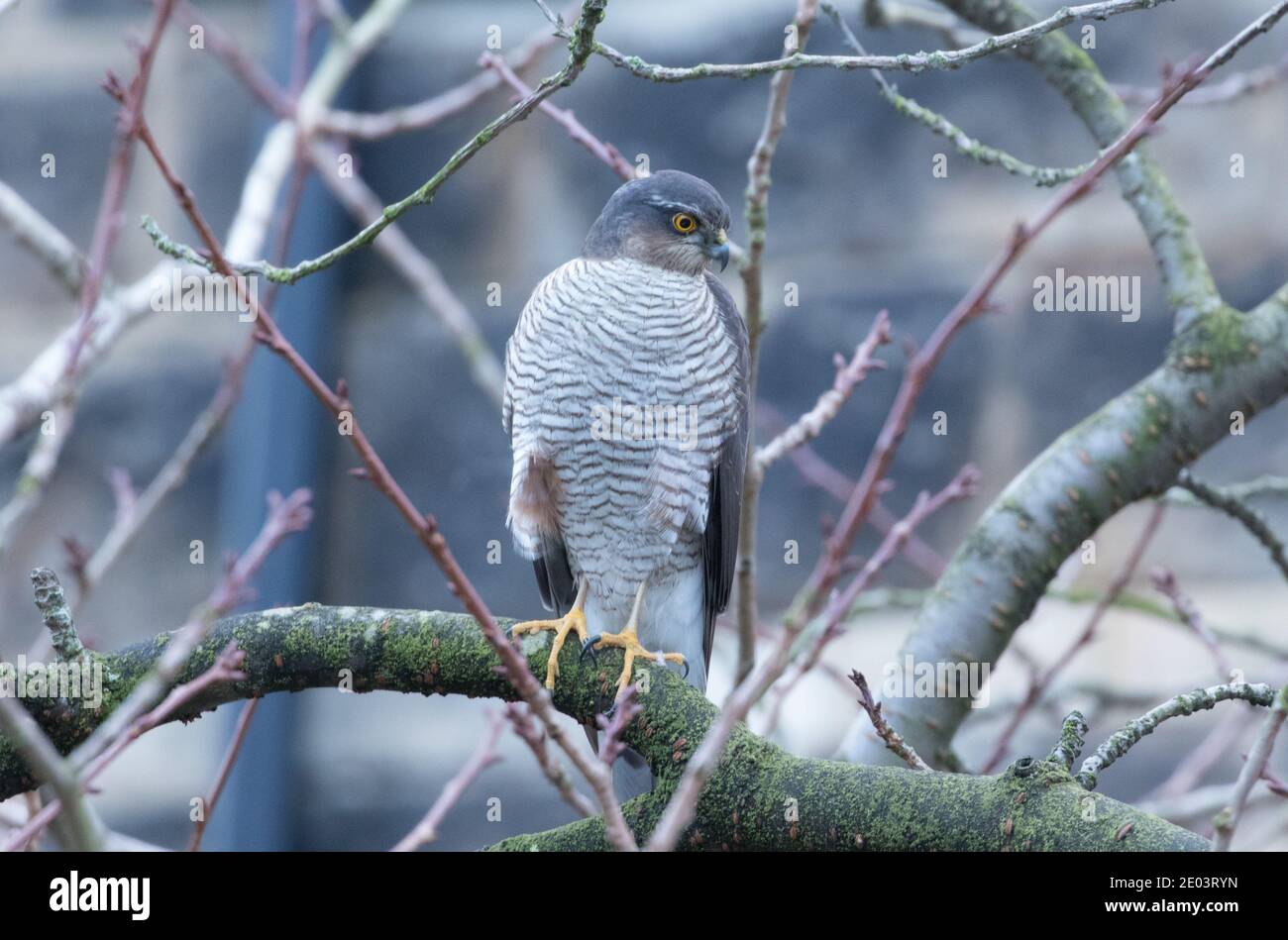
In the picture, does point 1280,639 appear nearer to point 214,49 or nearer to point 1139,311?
point 1139,311

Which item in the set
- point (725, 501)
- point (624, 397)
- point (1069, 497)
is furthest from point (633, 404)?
point (1069, 497)

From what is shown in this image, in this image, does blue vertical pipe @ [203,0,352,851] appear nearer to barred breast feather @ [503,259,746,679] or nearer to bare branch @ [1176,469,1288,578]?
barred breast feather @ [503,259,746,679]

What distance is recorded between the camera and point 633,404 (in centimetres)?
272

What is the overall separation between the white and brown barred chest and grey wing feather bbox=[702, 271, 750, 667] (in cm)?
4

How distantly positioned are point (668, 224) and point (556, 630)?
3.06 ft

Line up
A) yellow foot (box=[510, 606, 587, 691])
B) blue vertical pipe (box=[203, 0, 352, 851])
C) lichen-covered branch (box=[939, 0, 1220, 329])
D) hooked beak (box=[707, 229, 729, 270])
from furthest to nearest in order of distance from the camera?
blue vertical pipe (box=[203, 0, 352, 851]) < hooked beak (box=[707, 229, 729, 270]) < lichen-covered branch (box=[939, 0, 1220, 329]) < yellow foot (box=[510, 606, 587, 691])

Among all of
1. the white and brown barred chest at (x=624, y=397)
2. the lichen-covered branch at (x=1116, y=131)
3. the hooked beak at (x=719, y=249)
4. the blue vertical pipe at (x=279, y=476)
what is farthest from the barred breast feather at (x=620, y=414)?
the blue vertical pipe at (x=279, y=476)

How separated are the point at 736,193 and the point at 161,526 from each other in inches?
90.5

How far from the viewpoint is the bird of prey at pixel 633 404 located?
273 cm

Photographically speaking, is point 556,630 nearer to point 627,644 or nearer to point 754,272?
point 627,644

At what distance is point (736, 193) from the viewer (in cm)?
432

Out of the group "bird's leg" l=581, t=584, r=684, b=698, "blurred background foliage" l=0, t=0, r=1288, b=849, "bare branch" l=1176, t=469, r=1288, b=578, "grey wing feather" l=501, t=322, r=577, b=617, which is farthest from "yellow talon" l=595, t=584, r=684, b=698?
"blurred background foliage" l=0, t=0, r=1288, b=849

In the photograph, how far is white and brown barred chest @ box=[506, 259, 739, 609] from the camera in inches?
107
